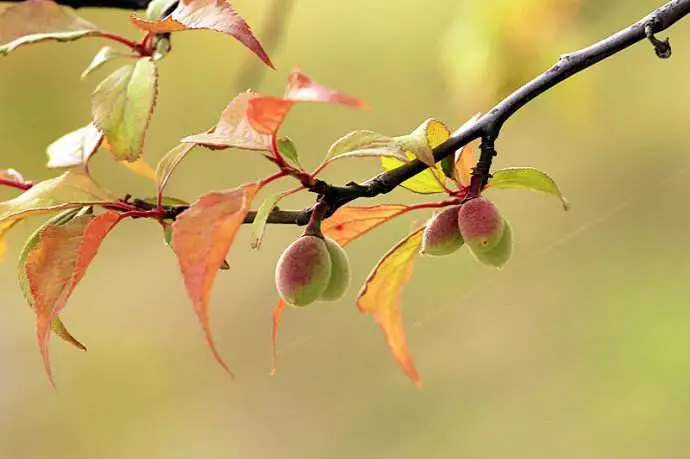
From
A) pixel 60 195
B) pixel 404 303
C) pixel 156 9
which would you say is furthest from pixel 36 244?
pixel 404 303

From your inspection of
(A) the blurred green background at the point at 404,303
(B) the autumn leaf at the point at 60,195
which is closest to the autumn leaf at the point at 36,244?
(B) the autumn leaf at the point at 60,195

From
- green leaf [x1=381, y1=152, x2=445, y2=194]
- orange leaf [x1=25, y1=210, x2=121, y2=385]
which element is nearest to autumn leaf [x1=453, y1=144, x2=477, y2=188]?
green leaf [x1=381, y1=152, x2=445, y2=194]

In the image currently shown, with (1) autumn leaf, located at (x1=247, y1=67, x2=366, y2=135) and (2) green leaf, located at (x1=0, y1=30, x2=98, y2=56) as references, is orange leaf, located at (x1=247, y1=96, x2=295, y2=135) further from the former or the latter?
(2) green leaf, located at (x1=0, y1=30, x2=98, y2=56)

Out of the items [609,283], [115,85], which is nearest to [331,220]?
[115,85]

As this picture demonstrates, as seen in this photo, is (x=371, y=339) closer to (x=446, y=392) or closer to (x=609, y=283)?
(x=446, y=392)

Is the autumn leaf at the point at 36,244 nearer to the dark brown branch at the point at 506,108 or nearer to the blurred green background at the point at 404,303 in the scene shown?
the dark brown branch at the point at 506,108

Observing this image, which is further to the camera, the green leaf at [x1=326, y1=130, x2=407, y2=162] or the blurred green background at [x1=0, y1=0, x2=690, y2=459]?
the blurred green background at [x1=0, y1=0, x2=690, y2=459]

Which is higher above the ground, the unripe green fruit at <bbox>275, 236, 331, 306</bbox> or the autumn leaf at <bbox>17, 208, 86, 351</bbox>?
the autumn leaf at <bbox>17, 208, 86, 351</bbox>
